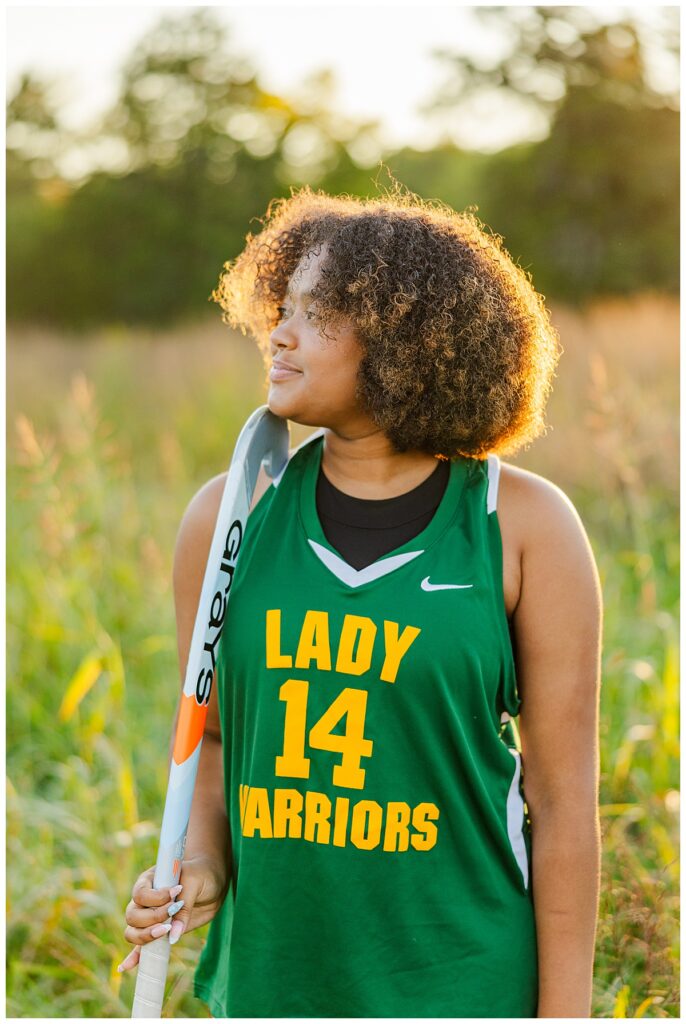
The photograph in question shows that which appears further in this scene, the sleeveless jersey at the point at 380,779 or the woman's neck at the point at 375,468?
the woman's neck at the point at 375,468

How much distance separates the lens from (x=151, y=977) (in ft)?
5.41

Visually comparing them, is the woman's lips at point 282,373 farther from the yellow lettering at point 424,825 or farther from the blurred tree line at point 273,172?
the blurred tree line at point 273,172

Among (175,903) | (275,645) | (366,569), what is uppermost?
(366,569)

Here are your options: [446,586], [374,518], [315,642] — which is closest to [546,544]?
[446,586]

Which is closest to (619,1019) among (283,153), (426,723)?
(426,723)

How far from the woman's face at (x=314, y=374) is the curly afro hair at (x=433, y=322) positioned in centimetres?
2

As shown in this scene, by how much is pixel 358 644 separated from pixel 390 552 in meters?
0.16

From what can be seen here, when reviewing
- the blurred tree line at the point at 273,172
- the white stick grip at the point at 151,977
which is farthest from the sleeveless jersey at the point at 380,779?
the blurred tree line at the point at 273,172

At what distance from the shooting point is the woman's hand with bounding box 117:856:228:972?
1.63 m

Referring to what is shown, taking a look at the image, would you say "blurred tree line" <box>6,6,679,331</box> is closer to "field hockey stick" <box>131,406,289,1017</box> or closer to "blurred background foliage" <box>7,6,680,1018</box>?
"blurred background foliage" <box>7,6,680,1018</box>

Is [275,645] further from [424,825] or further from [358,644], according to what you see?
[424,825]

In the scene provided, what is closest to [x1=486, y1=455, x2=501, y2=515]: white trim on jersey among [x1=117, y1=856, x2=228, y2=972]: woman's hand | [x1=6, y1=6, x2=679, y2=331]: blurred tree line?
[x1=117, y1=856, x2=228, y2=972]: woman's hand

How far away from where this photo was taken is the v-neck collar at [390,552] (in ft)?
5.36

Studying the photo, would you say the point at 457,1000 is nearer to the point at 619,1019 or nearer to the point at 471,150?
the point at 619,1019
